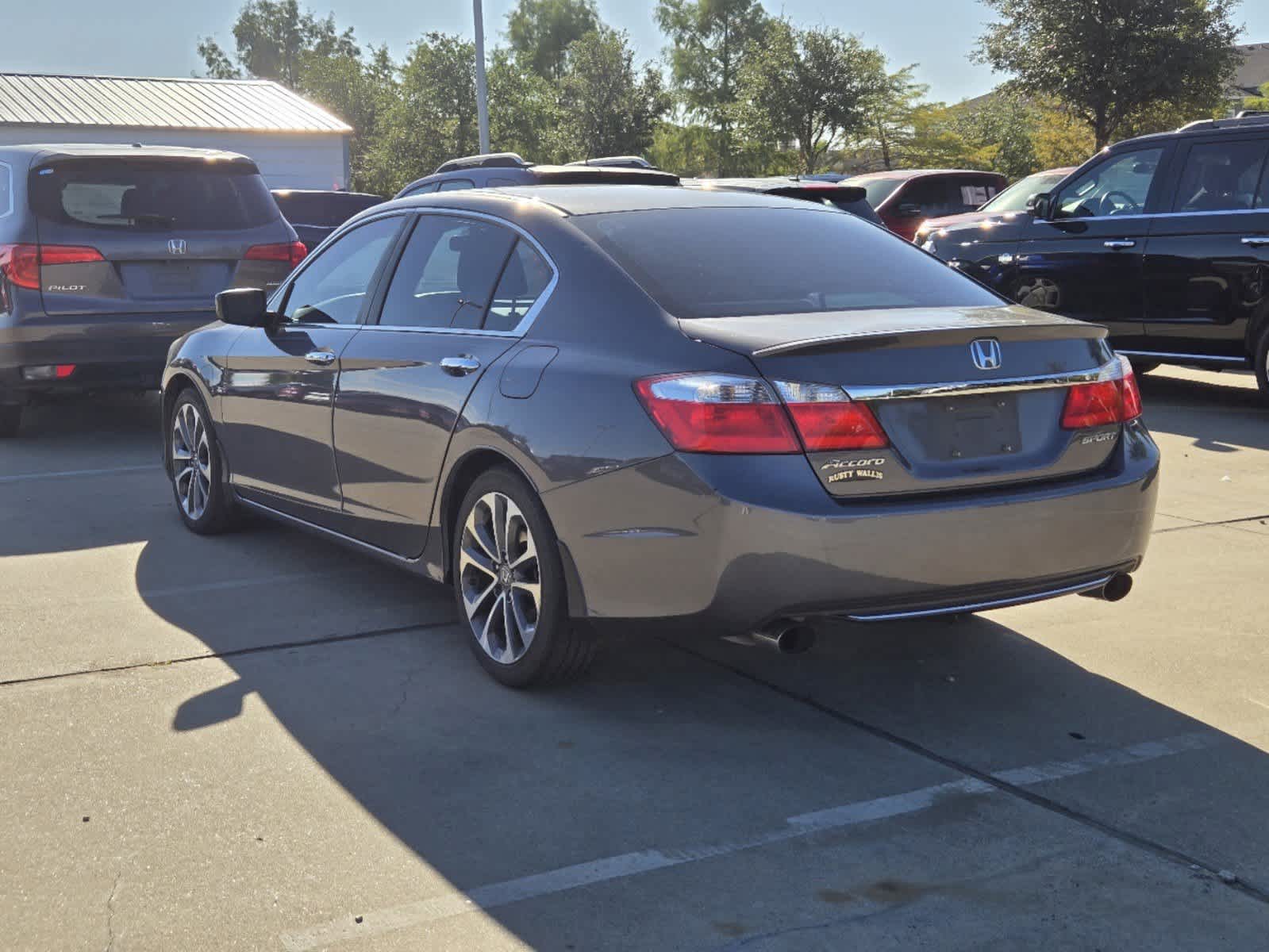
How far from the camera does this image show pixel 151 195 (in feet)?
32.6

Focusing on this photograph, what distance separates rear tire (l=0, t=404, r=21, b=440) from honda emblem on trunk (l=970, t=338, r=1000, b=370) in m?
7.68

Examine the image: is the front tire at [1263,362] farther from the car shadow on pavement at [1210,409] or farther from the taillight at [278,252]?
the taillight at [278,252]

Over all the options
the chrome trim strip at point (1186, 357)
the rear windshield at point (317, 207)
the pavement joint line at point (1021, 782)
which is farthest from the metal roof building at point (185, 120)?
the pavement joint line at point (1021, 782)

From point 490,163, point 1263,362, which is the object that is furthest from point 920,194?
point 1263,362

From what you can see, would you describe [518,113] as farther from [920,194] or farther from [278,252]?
[278,252]

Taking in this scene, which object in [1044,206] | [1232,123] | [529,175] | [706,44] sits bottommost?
[1044,206]

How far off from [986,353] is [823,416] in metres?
0.56

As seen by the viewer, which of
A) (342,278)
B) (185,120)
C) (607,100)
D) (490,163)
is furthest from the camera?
(607,100)

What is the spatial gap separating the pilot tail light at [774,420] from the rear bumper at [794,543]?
0.15ft

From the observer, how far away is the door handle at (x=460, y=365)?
5.00m

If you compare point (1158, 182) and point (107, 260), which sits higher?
point (1158, 182)

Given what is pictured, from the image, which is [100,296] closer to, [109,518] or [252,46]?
[109,518]

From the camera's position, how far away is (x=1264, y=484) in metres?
8.11

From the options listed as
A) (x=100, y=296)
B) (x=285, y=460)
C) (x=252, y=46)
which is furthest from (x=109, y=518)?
(x=252, y=46)
